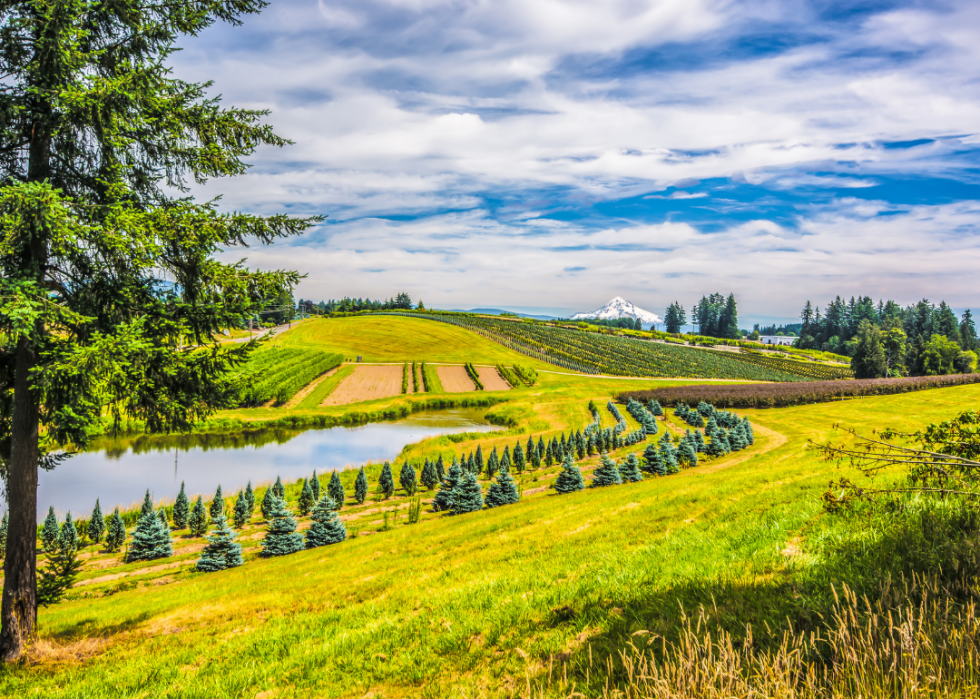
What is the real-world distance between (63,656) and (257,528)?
1632 centimetres

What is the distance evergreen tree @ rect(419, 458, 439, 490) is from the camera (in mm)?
28953

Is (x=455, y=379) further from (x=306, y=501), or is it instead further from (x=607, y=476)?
(x=607, y=476)

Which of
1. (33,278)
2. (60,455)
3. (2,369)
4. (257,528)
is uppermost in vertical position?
(33,278)

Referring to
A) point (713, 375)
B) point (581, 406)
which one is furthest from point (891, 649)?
point (713, 375)

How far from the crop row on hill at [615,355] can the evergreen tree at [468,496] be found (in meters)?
65.0

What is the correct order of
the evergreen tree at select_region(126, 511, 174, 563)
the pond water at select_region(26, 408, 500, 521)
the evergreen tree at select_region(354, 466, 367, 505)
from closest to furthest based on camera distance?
the evergreen tree at select_region(126, 511, 174, 563)
the evergreen tree at select_region(354, 466, 367, 505)
the pond water at select_region(26, 408, 500, 521)

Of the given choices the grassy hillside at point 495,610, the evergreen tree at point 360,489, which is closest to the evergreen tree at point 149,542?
the grassy hillside at point 495,610

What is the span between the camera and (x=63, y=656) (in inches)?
284

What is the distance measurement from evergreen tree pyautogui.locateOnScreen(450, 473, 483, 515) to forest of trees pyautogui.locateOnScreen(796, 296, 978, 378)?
93681 millimetres

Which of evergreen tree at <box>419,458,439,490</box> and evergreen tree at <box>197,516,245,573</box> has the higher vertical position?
evergreen tree at <box>197,516,245,573</box>

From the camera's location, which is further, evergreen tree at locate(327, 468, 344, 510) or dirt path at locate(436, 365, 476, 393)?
dirt path at locate(436, 365, 476, 393)

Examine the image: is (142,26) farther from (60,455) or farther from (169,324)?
(60,455)

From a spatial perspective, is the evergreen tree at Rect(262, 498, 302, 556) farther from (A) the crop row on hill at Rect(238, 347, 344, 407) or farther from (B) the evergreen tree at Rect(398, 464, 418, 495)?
(A) the crop row on hill at Rect(238, 347, 344, 407)

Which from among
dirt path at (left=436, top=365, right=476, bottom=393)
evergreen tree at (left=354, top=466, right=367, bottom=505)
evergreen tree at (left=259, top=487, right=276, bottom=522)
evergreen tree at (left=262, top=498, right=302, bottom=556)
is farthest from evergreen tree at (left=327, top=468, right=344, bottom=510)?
dirt path at (left=436, top=365, right=476, bottom=393)
